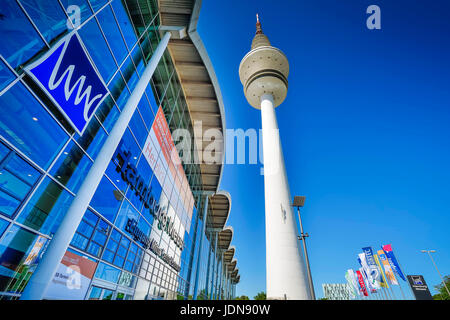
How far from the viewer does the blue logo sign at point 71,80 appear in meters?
5.42

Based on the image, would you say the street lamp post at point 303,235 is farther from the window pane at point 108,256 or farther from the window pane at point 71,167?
the window pane at point 71,167

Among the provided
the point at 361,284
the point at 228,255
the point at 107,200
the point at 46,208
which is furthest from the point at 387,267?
the point at 46,208

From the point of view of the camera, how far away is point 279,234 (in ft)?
36.2

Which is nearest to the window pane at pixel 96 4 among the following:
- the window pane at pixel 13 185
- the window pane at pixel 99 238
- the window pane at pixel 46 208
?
the window pane at pixel 46 208

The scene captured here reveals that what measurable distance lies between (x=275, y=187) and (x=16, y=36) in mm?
12172

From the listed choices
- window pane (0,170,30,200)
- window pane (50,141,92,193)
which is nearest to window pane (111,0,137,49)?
window pane (50,141,92,193)

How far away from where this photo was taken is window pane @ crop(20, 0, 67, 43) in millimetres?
5297

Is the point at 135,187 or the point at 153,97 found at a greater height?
the point at 153,97

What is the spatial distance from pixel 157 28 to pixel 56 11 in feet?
23.2

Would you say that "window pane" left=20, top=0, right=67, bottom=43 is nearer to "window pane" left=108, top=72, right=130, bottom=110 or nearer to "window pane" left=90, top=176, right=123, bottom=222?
"window pane" left=108, top=72, right=130, bottom=110

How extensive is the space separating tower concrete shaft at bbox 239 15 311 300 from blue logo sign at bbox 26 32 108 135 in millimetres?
9875
